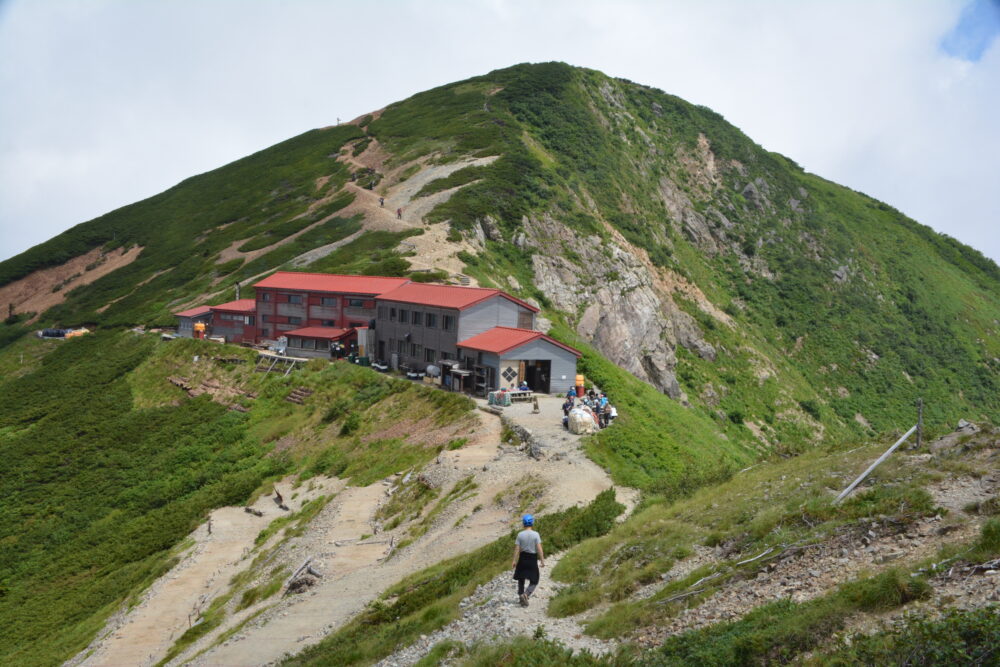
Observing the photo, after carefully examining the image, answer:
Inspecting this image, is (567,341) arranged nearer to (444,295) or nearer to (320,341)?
(444,295)

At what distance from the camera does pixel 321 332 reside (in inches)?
2437

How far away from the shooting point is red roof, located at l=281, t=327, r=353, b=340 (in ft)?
197

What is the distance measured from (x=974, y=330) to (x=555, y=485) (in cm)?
Answer: 10595

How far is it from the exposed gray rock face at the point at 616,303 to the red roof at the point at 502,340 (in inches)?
865

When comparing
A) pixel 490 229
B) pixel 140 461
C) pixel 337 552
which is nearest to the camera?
pixel 337 552

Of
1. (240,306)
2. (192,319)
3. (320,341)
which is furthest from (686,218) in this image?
(192,319)

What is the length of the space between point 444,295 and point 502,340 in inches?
300

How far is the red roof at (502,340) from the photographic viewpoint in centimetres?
4431

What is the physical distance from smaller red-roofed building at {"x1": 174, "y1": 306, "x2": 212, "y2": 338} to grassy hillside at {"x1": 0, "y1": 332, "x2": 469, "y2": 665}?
3564mm

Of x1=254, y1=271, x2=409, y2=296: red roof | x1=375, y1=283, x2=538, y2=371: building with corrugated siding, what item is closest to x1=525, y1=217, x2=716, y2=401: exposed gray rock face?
x1=254, y1=271, x2=409, y2=296: red roof

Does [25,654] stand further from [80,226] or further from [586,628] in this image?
[80,226]

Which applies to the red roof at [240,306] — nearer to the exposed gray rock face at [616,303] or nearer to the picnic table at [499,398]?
the exposed gray rock face at [616,303]

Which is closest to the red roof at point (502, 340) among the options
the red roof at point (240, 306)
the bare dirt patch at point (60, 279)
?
the red roof at point (240, 306)

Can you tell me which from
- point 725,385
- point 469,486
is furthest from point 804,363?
point 469,486
